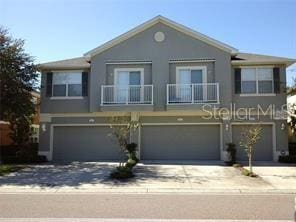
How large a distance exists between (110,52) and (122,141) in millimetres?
7586

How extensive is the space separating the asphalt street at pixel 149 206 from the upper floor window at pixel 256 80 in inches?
431

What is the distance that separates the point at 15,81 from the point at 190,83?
9.88m

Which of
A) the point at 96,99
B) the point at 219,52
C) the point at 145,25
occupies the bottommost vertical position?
the point at 96,99

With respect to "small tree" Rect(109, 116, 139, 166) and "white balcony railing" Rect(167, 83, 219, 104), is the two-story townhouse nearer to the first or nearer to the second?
"white balcony railing" Rect(167, 83, 219, 104)

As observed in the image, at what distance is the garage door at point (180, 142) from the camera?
74.0 ft

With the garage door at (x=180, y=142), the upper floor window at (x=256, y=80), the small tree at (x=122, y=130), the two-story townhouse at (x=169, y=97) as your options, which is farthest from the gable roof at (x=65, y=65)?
the upper floor window at (x=256, y=80)

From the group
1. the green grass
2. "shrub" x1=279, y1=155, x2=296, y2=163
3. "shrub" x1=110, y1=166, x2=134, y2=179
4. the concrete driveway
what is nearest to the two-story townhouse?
"shrub" x1=279, y1=155, x2=296, y2=163

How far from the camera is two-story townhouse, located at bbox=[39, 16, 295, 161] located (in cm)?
2208

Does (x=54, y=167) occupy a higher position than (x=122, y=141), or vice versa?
(x=122, y=141)

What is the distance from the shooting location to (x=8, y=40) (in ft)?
69.7

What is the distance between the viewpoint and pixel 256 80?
2242 cm

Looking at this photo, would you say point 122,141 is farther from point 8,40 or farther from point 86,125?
point 8,40

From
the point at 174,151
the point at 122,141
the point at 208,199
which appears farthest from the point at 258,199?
the point at 174,151

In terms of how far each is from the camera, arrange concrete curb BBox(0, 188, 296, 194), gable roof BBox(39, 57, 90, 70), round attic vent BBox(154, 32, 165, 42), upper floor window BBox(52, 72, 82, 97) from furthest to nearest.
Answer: upper floor window BBox(52, 72, 82, 97) → gable roof BBox(39, 57, 90, 70) → round attic vent BBox(154, 32, 165, 42) → concrete curb BBox(0, 188, 296, 194)
